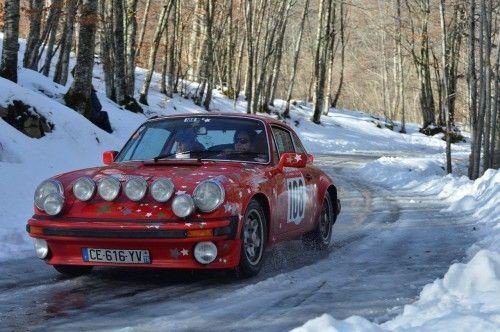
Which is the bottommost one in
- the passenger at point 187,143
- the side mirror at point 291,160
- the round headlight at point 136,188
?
the round headlight at point 136,188

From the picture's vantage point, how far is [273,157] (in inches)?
277

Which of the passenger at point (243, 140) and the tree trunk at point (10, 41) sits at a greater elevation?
the tree trunk at point (10, 41)

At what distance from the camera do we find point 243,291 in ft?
18.0

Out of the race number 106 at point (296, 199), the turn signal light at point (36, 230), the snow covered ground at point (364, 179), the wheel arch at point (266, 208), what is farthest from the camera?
the race number 106 at point (296, 199)

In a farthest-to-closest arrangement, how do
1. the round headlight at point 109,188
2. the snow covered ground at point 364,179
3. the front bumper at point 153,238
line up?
the round headlight at point 109,188
the front bumper at point 153,238
the snow covered ground at point 364,179

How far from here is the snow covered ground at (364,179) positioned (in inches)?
162

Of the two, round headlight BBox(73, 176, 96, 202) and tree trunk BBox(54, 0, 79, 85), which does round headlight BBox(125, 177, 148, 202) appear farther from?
tree trunk BBox(54, 0, 79, 85)

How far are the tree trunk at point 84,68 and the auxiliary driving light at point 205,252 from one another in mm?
10948

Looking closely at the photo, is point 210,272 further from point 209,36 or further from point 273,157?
point 209,36

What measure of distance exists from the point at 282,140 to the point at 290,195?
0.82 m

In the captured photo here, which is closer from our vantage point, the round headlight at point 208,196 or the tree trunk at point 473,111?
the round headlight at point 208,196

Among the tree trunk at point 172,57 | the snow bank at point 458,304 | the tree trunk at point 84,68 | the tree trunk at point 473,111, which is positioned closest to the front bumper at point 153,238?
the snow bank at point 458,304

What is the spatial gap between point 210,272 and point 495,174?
9.10 meters

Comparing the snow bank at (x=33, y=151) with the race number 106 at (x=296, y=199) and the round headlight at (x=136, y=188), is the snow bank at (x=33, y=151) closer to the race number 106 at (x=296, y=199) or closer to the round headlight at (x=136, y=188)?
the round headlight at (x=136, y=188)
